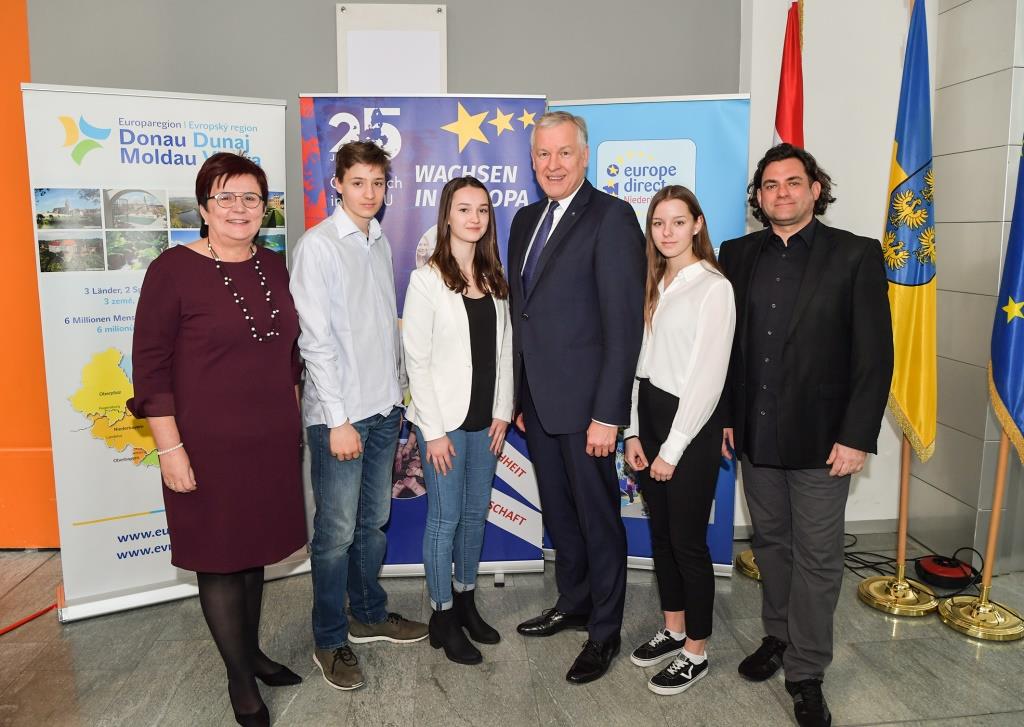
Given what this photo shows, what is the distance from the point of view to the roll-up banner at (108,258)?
2855 mm

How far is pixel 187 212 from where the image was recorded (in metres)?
2.99

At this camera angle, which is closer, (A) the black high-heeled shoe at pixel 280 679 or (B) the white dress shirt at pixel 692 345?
(B) the white dress shirt at pixel 692 345

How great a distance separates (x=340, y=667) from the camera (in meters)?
2.51

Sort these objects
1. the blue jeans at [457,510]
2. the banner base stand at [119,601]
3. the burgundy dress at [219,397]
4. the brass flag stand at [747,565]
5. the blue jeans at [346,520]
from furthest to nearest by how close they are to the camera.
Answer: the brass flag stand at [747,565]
the banner base stand at [119,601]
the blue jeans at [457,510]
the blue jeans at [346,520]
the burgundy dress at [219,397]

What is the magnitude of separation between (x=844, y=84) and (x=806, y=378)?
7.00 ft

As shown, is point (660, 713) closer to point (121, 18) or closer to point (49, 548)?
point (49, 548)

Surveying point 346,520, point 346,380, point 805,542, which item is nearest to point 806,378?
point 805,542

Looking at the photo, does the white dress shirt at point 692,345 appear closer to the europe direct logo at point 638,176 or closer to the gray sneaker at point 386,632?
the europe direct logo at point 638,176

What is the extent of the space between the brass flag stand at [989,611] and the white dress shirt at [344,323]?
2.35 m

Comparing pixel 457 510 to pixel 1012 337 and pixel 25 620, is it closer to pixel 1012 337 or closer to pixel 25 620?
pixel 25 620

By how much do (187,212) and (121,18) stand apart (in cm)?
119

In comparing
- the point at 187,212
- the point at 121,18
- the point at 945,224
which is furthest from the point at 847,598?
the point at 121,18

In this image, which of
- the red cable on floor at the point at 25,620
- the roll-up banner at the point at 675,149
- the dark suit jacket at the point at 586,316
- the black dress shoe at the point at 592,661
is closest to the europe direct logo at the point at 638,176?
the roll-up banner at the point at 675,149

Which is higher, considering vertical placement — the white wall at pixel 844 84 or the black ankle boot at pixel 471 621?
the white wall at pixel 844 84
